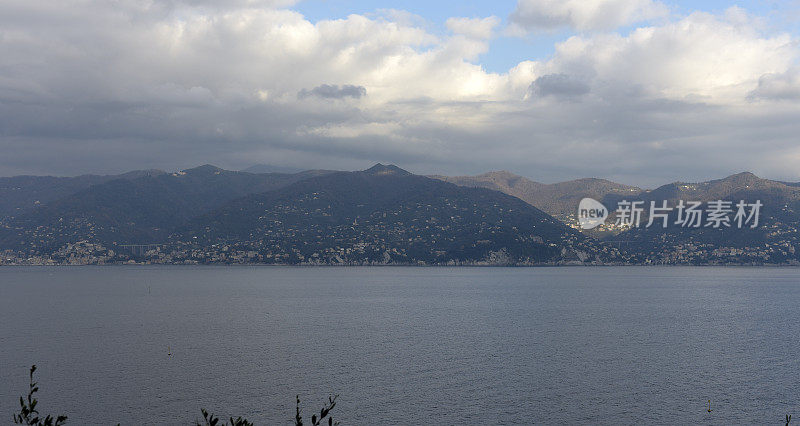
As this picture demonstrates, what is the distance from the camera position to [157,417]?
6166 cm

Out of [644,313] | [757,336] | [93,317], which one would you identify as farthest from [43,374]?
[644,313]

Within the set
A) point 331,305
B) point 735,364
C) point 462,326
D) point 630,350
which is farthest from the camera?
point 331,305

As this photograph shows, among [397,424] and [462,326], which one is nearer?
[397,424]

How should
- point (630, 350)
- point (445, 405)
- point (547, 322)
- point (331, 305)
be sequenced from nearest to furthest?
point (445, 405)
point (630, 350)
point (547, 322)
point (331, 305)

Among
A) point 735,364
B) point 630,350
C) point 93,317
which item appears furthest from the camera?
point 93,317

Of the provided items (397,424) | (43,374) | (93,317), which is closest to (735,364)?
(397,424)

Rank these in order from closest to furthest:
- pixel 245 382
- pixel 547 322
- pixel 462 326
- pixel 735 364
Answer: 1. pixel 245 382
2. pixel 735 364
3. pixel 462 326
4. pixel 547 322

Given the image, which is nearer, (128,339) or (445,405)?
(445,405)

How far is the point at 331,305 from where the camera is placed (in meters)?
179

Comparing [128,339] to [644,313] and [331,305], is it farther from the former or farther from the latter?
[644,313]

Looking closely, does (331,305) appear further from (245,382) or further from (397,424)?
(397,424)

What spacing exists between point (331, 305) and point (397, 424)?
121 metres

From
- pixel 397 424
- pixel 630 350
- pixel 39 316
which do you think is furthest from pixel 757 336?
pixel 39 316

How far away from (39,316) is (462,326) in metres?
103
